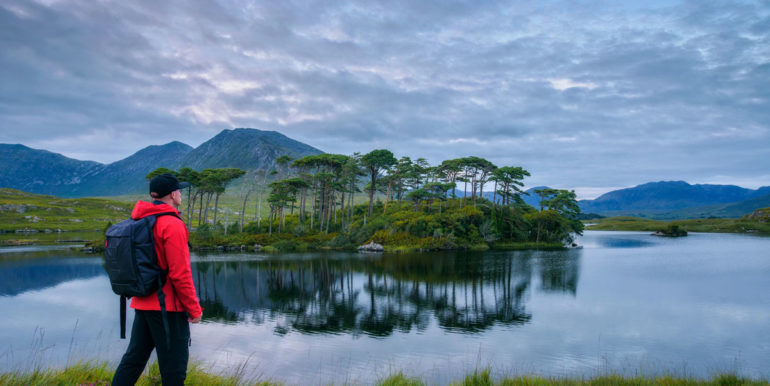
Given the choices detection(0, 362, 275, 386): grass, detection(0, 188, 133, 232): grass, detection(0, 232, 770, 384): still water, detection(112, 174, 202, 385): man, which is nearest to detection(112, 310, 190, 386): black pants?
detection(112, 174, 202, 385): man

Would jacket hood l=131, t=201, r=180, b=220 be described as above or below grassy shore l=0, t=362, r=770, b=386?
above

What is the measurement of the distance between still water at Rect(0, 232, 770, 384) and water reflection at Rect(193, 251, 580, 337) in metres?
0.11

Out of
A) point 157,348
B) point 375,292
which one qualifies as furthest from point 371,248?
point 157,348

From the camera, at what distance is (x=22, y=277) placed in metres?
27.9

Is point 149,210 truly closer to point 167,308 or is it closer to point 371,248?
point 167,308

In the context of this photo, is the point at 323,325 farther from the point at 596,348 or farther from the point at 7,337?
the point at 7,337

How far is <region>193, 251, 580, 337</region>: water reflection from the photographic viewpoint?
1664 cm

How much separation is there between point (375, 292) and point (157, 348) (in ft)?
63.0

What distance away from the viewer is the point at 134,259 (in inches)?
160

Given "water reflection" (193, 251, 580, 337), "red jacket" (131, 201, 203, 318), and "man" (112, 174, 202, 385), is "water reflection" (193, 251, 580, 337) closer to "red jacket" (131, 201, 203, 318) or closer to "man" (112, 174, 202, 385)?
"man" (112, 174, 202, 385)

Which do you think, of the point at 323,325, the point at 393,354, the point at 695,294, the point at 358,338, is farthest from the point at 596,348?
the point at 695,294

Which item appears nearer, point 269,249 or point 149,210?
point 149,210

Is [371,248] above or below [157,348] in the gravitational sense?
below

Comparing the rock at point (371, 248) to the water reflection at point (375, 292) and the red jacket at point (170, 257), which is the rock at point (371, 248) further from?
the red jacket at point (170, 257)
